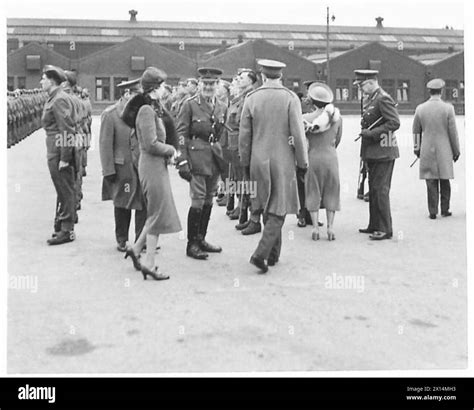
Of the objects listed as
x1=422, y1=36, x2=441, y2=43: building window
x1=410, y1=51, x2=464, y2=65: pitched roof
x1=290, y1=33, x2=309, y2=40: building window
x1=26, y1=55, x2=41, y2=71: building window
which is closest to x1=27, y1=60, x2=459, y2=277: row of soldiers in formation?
x1=26, y1=55, x2=41, y2=71: building window

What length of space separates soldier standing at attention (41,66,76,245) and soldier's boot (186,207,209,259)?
1.56m

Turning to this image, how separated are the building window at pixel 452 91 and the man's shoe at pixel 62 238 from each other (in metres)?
54.0

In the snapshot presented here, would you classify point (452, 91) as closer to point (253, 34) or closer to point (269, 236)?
point (253, 34)

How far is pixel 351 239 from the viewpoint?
27.1 feet

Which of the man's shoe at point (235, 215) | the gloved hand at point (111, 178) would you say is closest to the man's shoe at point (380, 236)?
the man's shoe at point (235, 215)

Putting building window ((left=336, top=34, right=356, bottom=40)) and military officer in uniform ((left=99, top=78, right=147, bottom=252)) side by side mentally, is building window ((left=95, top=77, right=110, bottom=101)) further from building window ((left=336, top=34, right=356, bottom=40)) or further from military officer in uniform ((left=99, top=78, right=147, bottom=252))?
military officer in uniform ((left=99, top=78, right=147, bottom=252))

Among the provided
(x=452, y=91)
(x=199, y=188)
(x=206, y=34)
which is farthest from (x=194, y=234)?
(x=206, y=34)

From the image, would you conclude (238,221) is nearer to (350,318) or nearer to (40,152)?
(350,318)

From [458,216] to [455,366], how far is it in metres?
5.58

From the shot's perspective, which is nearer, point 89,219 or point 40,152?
point 89,219

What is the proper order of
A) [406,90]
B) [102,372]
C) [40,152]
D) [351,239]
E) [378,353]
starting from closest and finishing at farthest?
[102,372] → [378,353] → [351,239] → [40,152] → [406,90]

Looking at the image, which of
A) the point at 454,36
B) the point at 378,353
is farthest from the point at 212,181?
the point at 454,36

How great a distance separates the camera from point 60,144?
778 centimetres

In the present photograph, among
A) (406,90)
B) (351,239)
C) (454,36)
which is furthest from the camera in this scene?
(454,36)
